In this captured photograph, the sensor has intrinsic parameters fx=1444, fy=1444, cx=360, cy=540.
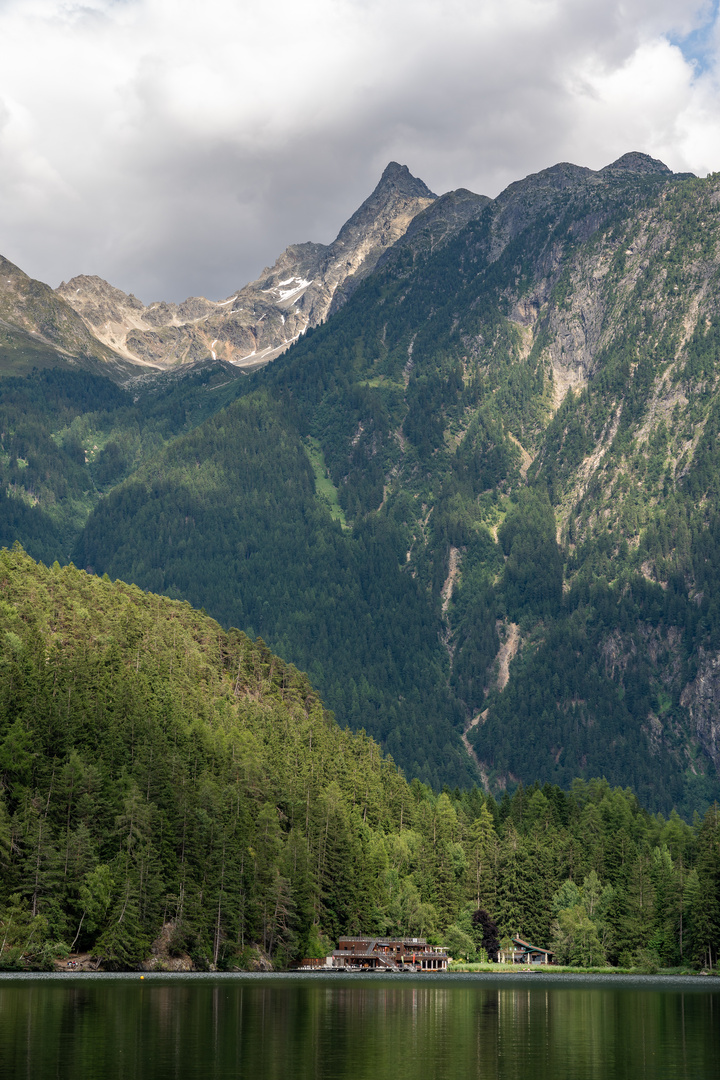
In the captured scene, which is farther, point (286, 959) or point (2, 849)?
point (286, 959)

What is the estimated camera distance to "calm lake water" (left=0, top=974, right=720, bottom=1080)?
8244 centimetres

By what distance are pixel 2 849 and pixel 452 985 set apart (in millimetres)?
57484

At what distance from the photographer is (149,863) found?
582ft

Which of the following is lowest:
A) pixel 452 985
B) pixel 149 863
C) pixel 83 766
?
pixel 452 985

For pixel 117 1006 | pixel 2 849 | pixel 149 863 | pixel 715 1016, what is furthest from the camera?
pixel 149 863

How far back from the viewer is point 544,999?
152250mm

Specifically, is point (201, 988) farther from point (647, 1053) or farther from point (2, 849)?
point (647, 1053)

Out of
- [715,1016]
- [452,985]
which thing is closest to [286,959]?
[452,985]

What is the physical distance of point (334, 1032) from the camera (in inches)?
4067

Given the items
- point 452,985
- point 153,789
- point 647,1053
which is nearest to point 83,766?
point 153,789

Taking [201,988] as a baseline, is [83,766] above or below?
above

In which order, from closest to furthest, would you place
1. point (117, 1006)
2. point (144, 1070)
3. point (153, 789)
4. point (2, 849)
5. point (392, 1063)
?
point (144, 1070) < point (392, 1063) < point (117, 1006) < point (2, 849) < point (153, 789)

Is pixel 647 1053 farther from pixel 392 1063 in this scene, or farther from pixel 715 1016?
pixel 715 1016

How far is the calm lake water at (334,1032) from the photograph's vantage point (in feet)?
270
